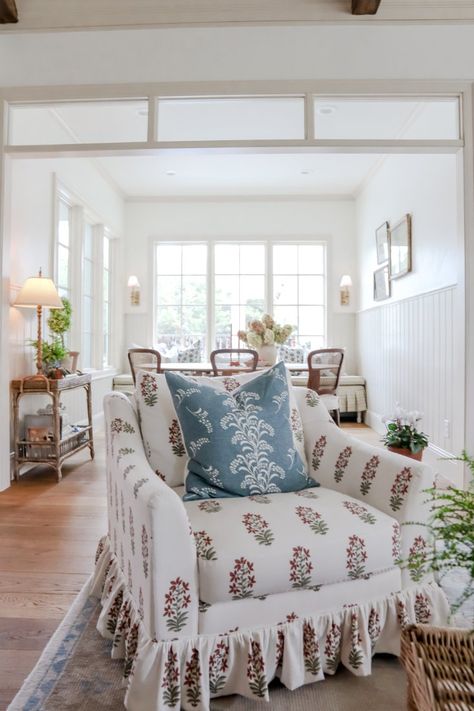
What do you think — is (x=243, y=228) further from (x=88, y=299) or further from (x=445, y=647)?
(x=445, y=647)

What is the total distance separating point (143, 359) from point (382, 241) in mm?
2980

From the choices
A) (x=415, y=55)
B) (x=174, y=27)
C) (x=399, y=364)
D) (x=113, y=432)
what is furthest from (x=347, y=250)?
(x=113, y=432)

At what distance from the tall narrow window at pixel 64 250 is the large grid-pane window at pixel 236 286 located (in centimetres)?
239

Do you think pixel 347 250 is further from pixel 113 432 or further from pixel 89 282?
pixel 113 432

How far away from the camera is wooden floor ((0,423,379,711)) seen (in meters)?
1.46

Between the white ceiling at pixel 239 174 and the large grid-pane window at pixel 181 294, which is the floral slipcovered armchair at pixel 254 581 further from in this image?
the large grid-pane window at pixel 181 294

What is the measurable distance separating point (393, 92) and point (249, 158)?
2513 millimetres

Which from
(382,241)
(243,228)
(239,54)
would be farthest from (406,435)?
(243,228)

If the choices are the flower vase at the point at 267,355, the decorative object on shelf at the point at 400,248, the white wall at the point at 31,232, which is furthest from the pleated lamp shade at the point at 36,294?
the decorative object on shelf at the point at 400,248

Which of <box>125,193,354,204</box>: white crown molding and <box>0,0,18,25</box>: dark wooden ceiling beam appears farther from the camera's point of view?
<box>125,193,354,204</box>: white crown molding

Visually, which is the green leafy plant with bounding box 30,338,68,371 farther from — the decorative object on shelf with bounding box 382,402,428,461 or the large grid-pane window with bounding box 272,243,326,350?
the large grid-pane window with bounding box 272,243,326,350

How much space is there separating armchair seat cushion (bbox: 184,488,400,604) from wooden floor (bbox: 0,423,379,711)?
697mm

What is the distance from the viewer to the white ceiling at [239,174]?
17.6ft

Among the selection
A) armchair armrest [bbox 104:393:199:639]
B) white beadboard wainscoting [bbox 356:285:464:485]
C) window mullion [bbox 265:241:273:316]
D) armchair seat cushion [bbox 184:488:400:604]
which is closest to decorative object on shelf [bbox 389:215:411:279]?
white beadboard wainscoting [bbox 356:285:464:485]
